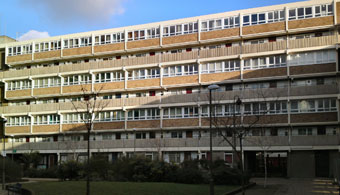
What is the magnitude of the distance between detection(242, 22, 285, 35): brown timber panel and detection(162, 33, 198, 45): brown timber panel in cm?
650

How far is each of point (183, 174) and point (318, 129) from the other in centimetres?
1942

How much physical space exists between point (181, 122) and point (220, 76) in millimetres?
7560

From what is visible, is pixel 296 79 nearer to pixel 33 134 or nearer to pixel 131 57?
pixel 131 57

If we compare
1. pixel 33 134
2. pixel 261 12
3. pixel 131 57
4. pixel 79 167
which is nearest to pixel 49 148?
pixel 33 134

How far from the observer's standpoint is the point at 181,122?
52.3 m

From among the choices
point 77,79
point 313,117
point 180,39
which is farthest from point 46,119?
point 313,117

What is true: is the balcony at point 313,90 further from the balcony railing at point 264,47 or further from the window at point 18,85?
the window at point 18,85

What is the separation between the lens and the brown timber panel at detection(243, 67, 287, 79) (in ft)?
156

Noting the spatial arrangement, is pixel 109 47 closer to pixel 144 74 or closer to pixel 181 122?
pixel 144 74

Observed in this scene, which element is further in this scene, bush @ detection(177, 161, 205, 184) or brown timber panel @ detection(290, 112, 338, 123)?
brown timber panel @ detection(290, 112, 338, 123)

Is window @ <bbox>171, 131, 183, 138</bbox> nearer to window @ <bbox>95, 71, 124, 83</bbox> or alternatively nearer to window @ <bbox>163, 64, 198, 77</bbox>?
window @ <bbox>163, 64, 198, 77</bbox>

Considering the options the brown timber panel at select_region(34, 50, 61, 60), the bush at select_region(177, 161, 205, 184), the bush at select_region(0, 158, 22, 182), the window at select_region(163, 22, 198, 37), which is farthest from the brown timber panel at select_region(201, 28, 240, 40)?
the bush at select_region(0, 158, 22, 182)

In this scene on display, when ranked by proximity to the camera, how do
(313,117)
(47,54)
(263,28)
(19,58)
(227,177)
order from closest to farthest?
1. (227,177)
2. (313,117)
3. (263,28)
4. (47,54)
5. (19,58)

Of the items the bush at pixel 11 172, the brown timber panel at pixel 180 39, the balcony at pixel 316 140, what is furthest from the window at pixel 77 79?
the balcony at pixel 316 140
